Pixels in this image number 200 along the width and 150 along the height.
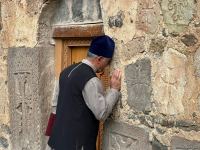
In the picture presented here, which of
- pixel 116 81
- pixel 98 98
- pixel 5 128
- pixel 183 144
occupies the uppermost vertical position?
pixel 116 81

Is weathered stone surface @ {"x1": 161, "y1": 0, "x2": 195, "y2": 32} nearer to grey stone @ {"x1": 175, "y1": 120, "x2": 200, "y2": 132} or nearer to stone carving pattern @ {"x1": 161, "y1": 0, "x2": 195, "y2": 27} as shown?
stone carving pattern @ {"x1": 161, "y1": 0, "x2": 195, "y2": 27}

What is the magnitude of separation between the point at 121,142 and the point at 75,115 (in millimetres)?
375

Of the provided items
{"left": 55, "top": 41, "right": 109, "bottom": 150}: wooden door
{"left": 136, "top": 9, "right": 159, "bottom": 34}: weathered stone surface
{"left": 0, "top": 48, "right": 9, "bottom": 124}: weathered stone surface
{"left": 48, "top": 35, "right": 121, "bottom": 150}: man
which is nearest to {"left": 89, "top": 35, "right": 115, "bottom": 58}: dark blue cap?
{"left": 48, "top": 35, "right": 121, "bottom": 150}: man

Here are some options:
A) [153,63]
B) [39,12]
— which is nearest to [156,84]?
[153,63]

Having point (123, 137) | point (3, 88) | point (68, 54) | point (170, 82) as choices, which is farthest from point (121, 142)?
point (3, 88)

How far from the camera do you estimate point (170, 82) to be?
3.13m

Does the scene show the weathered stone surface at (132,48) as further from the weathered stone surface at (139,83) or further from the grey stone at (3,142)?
the grey stone at (3,142)

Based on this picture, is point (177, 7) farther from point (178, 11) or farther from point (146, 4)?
point (146, 4)

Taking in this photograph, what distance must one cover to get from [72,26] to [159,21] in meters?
1.18

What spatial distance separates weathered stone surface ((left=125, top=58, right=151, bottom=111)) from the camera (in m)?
3.33

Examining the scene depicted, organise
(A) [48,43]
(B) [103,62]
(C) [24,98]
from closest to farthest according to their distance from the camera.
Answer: (B) [103,62]
(A) [48,43]
(C) [24,98]

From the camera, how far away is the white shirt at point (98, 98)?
137 inches

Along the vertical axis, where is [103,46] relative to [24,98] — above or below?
above

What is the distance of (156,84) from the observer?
3248 mm
